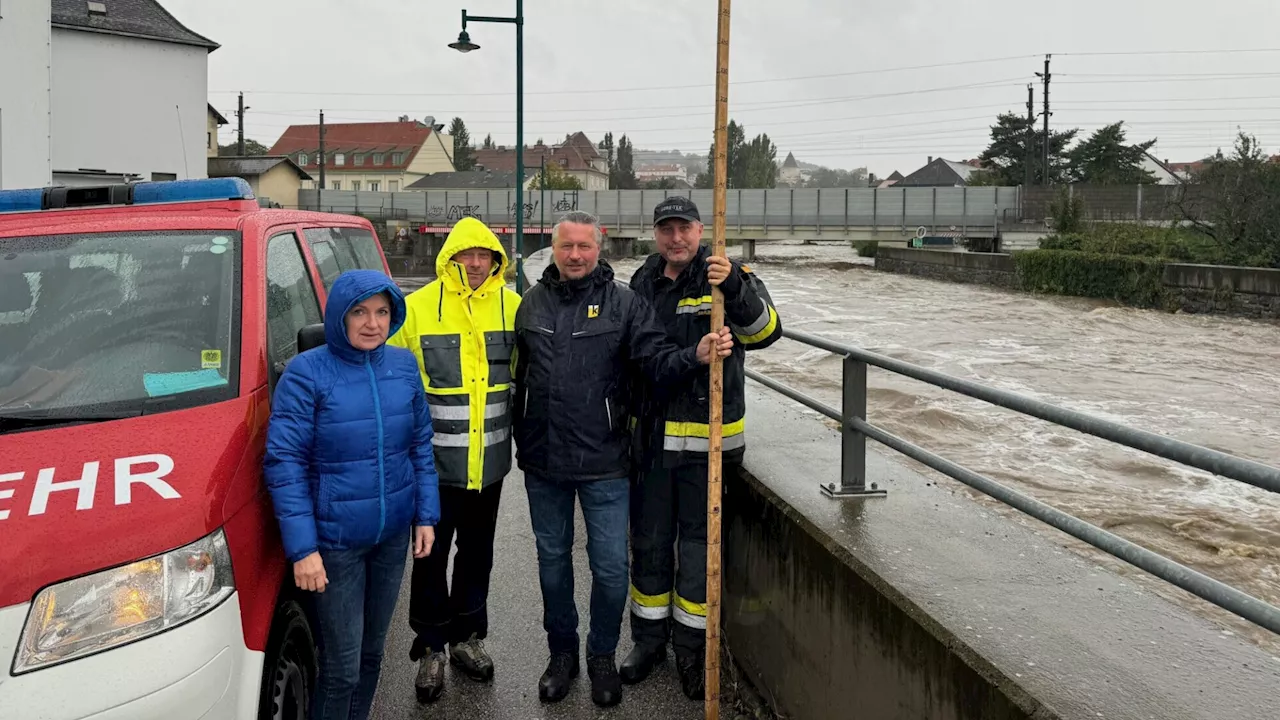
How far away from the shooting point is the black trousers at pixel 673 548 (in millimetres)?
4055

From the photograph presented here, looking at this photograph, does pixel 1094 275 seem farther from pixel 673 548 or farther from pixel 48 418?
pixel 48 418

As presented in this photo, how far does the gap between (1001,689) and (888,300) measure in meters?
30.7

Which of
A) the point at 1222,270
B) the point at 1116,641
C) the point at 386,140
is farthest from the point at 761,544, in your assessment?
the point at 386,140

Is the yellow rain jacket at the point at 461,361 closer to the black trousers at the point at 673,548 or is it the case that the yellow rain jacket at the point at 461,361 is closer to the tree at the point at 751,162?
the black trousers at the point at 673,548

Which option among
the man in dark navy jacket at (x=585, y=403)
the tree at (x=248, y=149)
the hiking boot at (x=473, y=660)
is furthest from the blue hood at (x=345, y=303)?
the tree at (x=248, y=149)

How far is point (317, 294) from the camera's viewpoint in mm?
4195

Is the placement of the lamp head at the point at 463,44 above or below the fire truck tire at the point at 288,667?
above

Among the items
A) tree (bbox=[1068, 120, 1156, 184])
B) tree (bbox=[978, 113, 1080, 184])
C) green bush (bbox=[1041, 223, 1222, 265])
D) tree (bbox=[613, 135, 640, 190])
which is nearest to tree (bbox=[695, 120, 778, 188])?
tree (bbox=[613, 135, 640, 190])

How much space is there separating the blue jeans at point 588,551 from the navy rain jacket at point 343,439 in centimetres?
78

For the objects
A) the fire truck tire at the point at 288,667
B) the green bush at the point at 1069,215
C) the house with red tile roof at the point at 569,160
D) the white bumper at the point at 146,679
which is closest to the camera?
the white bumper at the point at 146,679

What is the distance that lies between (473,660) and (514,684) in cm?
21

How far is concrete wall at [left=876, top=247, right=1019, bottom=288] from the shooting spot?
36.1 meters

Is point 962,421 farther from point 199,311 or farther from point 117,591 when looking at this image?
point 117,591

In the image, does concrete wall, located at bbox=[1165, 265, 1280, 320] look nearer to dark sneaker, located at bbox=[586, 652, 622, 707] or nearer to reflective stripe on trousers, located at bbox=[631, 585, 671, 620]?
reflective stripe on trousers, located at bbox=[631, 585, 671, 620]
